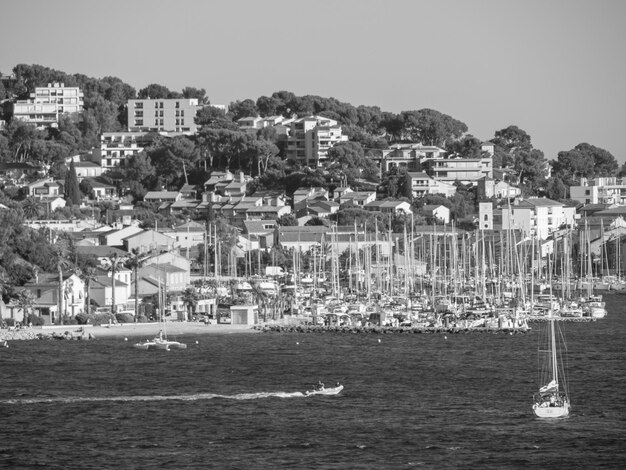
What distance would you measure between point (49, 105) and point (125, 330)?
8902cm

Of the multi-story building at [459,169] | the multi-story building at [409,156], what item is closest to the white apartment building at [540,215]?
the multi-story building at [459,169]

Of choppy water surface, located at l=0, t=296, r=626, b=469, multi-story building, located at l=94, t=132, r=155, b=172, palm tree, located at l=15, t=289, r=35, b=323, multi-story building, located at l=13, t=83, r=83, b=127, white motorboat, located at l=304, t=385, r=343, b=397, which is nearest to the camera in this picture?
choppy water surface, located at l=0, t=296, r=626, b=469

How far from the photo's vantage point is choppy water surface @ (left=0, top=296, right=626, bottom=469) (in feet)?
125

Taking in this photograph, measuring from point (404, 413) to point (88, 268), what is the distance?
3714cm

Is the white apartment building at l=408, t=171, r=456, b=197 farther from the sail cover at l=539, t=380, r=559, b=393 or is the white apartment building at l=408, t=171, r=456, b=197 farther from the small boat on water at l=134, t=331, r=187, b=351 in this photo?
the sail cover at l=539, t=380, r=559, b=393

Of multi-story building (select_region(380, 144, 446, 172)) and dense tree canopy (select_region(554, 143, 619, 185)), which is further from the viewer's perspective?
dense tree canopy (select_region(554, 143, 619, 185))

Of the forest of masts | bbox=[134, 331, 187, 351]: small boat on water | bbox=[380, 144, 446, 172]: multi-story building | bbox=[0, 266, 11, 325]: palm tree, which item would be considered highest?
bbox=[380, 144, 446, 172]: multi-story building

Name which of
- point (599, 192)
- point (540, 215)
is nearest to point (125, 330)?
point (540, 215)

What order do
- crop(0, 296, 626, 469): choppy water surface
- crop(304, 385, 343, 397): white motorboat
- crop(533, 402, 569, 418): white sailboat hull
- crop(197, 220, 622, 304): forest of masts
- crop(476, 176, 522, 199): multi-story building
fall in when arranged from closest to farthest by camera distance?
1. crop(0, 296, 626, 469): choppy water surface
2. crop(533, 402, 569, 418): white sailboat hull
3. crop(304, 385, 343, 397): white motorboat
4. crop(197, 220, 622, 304): forest of masts
5. crop(476, 176, 522, 199): multi-story building

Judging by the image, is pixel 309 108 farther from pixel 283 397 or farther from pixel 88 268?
pixel 283 397

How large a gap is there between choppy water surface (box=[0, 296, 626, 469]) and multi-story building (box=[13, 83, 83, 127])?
9089cm

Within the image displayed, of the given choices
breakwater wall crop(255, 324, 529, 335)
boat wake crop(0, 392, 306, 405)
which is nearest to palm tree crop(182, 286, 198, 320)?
breakwater wall crop(255, 324, 529, 335)

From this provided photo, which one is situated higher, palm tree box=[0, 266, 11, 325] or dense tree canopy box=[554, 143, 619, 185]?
dense tree canopy box=[554, 143, 619, 185]

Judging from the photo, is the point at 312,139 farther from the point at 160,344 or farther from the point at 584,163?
the point at 160,344
